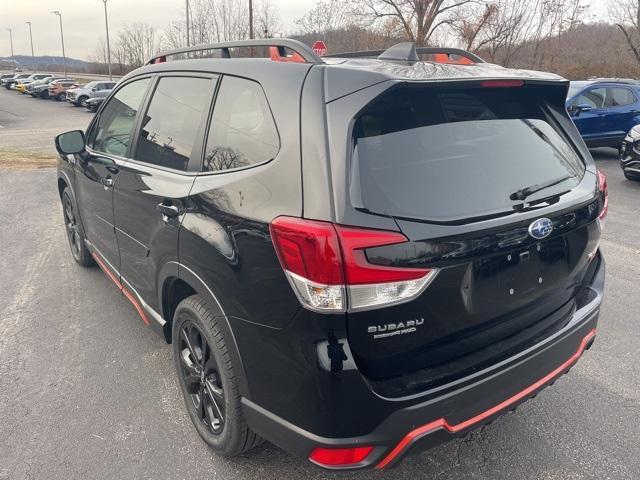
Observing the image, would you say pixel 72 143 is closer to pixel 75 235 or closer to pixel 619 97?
pixel 75 235

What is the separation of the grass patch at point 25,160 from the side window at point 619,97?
12426 millimetres

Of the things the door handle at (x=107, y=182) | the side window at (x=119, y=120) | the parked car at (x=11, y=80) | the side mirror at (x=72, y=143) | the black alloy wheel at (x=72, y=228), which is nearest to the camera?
the side window at (x=119, y=120)

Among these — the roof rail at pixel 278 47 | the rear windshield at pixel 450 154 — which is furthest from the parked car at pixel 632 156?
the roof rail at pixel 278 47

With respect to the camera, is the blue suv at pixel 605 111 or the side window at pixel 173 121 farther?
the blue suv at pixel 605 111

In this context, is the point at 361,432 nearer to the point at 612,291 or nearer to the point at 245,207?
the point at 245,207

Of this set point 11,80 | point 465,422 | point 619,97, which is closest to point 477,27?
point 619,97

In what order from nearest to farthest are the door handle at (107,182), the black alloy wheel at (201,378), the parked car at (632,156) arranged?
the black alloy wheel at (201,378)
the door handle at (107,182)
the parked car at (632,156)

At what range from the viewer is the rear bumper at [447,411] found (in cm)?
180

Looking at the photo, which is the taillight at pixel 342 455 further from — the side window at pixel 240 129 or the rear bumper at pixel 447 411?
the side window at pixel 240 129

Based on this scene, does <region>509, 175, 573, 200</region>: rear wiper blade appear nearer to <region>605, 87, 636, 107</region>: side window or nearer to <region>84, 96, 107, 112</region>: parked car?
<region>605, 87, 636, 107</region>: side window

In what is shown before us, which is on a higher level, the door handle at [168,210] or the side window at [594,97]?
the side window at [594,97]

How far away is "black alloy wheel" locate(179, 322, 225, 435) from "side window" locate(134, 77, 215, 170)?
850mm

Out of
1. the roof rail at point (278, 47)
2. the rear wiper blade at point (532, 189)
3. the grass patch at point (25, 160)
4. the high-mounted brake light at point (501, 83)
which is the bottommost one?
the grass patch at point (25, 160)

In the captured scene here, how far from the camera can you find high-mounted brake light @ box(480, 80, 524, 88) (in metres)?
2.07
